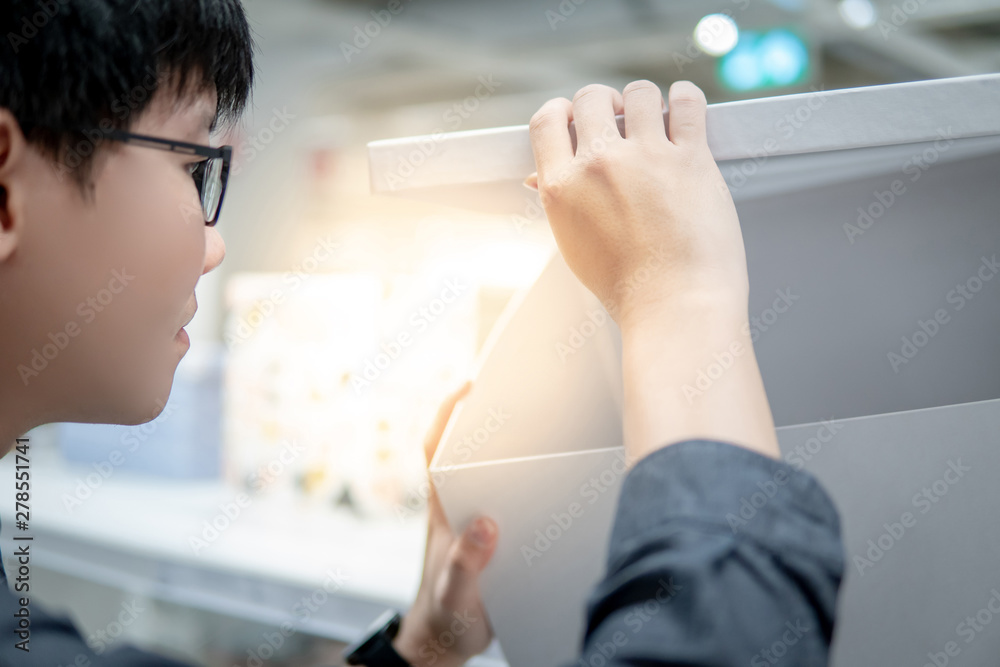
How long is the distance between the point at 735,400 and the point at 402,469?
107 centimetres

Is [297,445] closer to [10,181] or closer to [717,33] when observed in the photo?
[10,181]

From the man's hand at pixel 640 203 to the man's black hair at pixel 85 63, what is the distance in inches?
11.3

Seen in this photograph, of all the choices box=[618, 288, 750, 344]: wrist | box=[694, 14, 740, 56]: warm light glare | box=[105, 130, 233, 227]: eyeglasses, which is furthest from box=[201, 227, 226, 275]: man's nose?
box=[694, 14, 740, 56]: warm light glare

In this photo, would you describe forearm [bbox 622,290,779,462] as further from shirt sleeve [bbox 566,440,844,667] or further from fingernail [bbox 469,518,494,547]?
fingernail [bbox 469,518,494,547]

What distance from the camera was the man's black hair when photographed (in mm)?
464

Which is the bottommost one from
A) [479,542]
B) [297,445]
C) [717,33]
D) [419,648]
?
[419,648]

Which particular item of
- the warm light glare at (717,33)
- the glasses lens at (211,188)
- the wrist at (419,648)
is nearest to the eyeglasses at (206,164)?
the glasses lens at (211,188)

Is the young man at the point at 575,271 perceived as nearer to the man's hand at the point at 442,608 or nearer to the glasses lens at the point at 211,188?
the glasses lens at the point at 211,188

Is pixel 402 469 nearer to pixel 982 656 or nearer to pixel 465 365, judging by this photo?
pixel 465 365

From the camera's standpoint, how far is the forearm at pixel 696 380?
1.37 ft

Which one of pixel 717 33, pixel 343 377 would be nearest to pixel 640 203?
pixel 343 377

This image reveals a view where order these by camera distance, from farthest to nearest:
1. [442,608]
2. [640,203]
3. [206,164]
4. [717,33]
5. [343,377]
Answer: [717,33], [343,377], [442,608], [206,164], [640,203]

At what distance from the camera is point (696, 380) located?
0.43m

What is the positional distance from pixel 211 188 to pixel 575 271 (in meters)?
0.33
